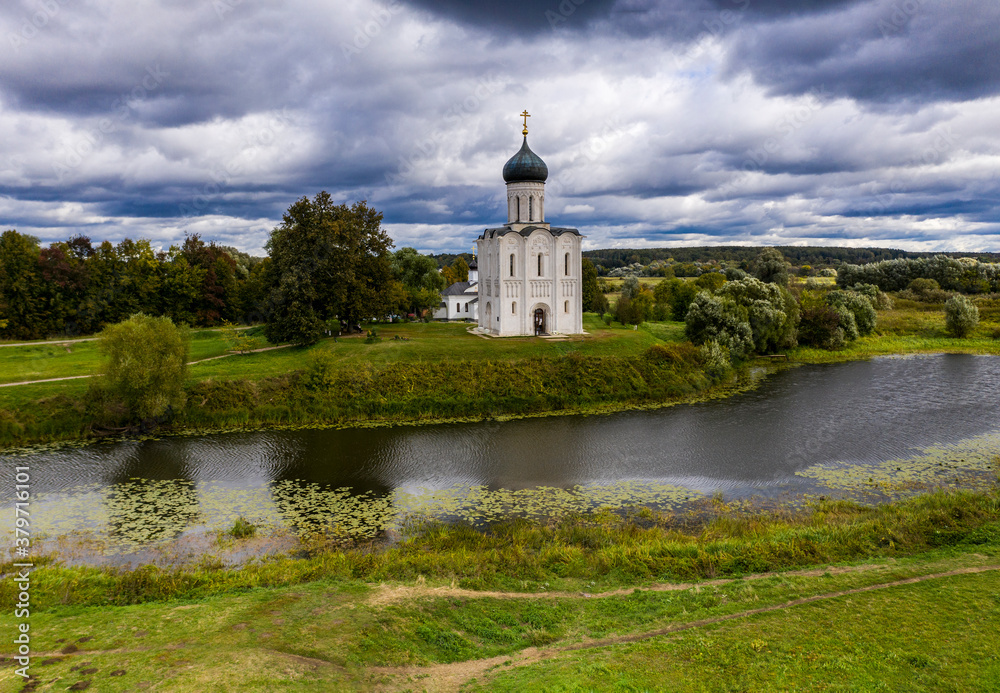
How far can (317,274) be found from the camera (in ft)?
116

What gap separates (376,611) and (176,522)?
342 inches

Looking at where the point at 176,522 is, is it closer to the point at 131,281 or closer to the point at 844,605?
the point at 844,605

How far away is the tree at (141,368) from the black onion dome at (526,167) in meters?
22.7

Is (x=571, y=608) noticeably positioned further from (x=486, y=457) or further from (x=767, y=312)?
→ (x=767, y=312)

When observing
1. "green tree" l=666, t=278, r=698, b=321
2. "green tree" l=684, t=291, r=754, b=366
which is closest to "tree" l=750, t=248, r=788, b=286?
"green tree" l=666, t=278, r=698, b=321

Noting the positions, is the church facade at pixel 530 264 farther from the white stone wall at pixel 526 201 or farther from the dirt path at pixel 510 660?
the dirt path at pixel 510 660

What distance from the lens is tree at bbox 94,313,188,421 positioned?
79.1 feet

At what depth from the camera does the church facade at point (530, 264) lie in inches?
1491

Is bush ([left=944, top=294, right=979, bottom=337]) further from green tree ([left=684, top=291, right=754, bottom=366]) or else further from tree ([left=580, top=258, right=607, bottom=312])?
tree ([left=580, top=258, right=607, bottom=312])

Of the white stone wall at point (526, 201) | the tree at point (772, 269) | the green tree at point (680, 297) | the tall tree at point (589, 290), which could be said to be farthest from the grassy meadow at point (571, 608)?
the tree at point (772, 269)

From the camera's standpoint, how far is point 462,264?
236 feet

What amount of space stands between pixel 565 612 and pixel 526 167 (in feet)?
104

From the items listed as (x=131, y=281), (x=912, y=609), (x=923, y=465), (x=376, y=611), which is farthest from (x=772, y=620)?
(x=131, y=281)

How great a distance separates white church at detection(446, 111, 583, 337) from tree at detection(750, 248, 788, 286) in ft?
116
